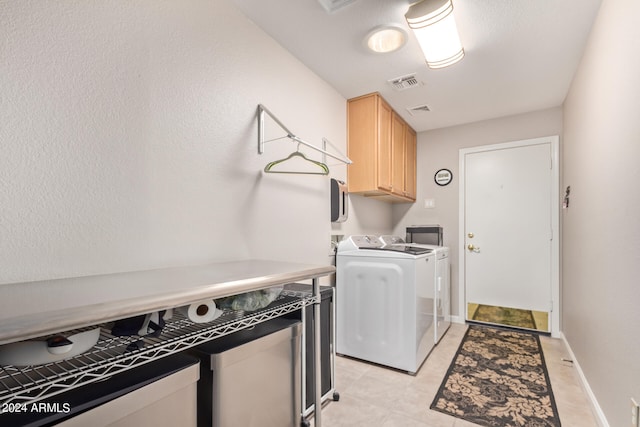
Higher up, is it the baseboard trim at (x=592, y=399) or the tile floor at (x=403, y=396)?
the baseboard trim at (x=592, y=399)

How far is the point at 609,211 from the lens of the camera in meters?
1.54

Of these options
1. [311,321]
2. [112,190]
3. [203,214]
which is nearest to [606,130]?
[311,321]

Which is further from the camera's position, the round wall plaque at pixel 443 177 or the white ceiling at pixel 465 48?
the round wall plaque at pixel 443 177

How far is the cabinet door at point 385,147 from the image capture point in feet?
9.13

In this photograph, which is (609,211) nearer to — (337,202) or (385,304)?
(385,304)

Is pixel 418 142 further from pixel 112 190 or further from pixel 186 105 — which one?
pixel 112 190

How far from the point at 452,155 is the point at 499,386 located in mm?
2477

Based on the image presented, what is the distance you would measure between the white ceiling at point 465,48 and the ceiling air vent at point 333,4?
3 centimetres

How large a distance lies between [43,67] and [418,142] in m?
3.61

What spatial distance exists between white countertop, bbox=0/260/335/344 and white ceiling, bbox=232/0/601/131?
5.00 ft

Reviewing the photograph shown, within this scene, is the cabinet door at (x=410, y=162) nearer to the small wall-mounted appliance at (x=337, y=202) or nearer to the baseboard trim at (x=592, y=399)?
the small wall-mounted appliance at (x=337, y=202)

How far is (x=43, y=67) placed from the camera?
100 cm

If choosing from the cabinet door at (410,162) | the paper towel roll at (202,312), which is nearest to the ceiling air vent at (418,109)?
the cabinet door at (410,162)

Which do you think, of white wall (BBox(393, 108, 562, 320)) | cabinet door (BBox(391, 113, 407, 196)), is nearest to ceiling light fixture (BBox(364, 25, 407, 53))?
cabinet door (BBox(391, 113, 407, 196))
